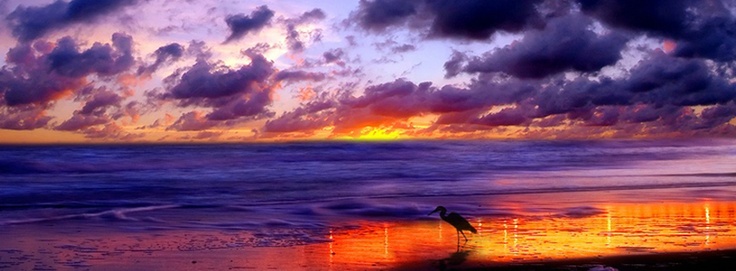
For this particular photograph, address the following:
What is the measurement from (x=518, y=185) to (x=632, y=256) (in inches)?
704

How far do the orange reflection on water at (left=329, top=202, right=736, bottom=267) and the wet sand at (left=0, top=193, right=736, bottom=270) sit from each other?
18 millimetres

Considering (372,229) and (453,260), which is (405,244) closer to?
(453,260)

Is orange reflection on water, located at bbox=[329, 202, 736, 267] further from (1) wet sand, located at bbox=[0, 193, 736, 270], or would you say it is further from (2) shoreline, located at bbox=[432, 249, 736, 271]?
(2) shoreline, located at bbox=[432, 249, 736, 271]

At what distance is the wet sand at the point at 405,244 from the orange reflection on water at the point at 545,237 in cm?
2

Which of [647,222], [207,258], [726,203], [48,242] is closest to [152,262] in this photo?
[207,258]

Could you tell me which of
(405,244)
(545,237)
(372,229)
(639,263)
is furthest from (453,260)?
(372,229)

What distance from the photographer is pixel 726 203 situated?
1969 centimetres

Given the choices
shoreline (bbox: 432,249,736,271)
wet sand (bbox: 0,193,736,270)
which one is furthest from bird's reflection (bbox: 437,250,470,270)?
shoreline (bbox: 432,249,736,271)

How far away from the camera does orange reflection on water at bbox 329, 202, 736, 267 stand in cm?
1181

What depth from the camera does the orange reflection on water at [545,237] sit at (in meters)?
11.8

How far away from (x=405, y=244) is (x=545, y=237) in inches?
100

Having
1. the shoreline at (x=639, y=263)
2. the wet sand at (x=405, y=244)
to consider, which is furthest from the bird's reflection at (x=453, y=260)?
the shoreline at (x=639, y=263)

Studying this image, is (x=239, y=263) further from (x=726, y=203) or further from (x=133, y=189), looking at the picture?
(x=133, y=189)

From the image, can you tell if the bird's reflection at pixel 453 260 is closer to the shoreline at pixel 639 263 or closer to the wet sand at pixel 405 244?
the wet sand at pixel 405 244
